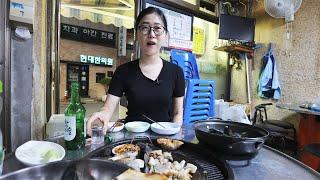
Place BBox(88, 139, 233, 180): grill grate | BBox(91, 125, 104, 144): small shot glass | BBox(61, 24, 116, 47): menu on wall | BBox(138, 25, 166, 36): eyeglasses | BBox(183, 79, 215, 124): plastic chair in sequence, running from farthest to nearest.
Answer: BBox(61, 24, 116, 47): menu on wall < BBox(183, 79, 215, 124): plastic chair < BBox(138, 25, 166, 36): eyeglasses < BBox(91, 125, 104, 144): small shot glass < BBox(88, 139, 233, 180): grill grate

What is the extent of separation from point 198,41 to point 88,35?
12.4 feet

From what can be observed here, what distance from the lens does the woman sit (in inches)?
64.7

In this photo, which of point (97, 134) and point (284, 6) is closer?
point (97, 134)

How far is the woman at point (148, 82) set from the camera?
1643mm

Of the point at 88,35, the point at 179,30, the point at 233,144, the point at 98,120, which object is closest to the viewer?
the point at 233,144

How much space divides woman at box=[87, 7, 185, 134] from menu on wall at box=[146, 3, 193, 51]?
1.92 meters

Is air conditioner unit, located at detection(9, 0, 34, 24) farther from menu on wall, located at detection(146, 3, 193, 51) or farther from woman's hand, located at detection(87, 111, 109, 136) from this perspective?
menu on wall, located at detection(146, 3, 193, 51)

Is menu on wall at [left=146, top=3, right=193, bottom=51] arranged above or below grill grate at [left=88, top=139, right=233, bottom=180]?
above

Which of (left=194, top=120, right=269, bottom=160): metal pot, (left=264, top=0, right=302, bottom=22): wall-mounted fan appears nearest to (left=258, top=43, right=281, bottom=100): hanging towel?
(left=264, top=0, right=302, bottom=22): wall-mounted fan

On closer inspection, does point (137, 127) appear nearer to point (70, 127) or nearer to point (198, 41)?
point (70, 127)

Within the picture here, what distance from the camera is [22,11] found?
2.12 meters

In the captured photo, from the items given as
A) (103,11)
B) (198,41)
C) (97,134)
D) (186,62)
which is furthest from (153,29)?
(198,41)

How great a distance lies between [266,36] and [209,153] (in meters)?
4.35

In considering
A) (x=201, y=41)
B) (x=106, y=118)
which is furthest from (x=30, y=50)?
(x=201, y=41)
